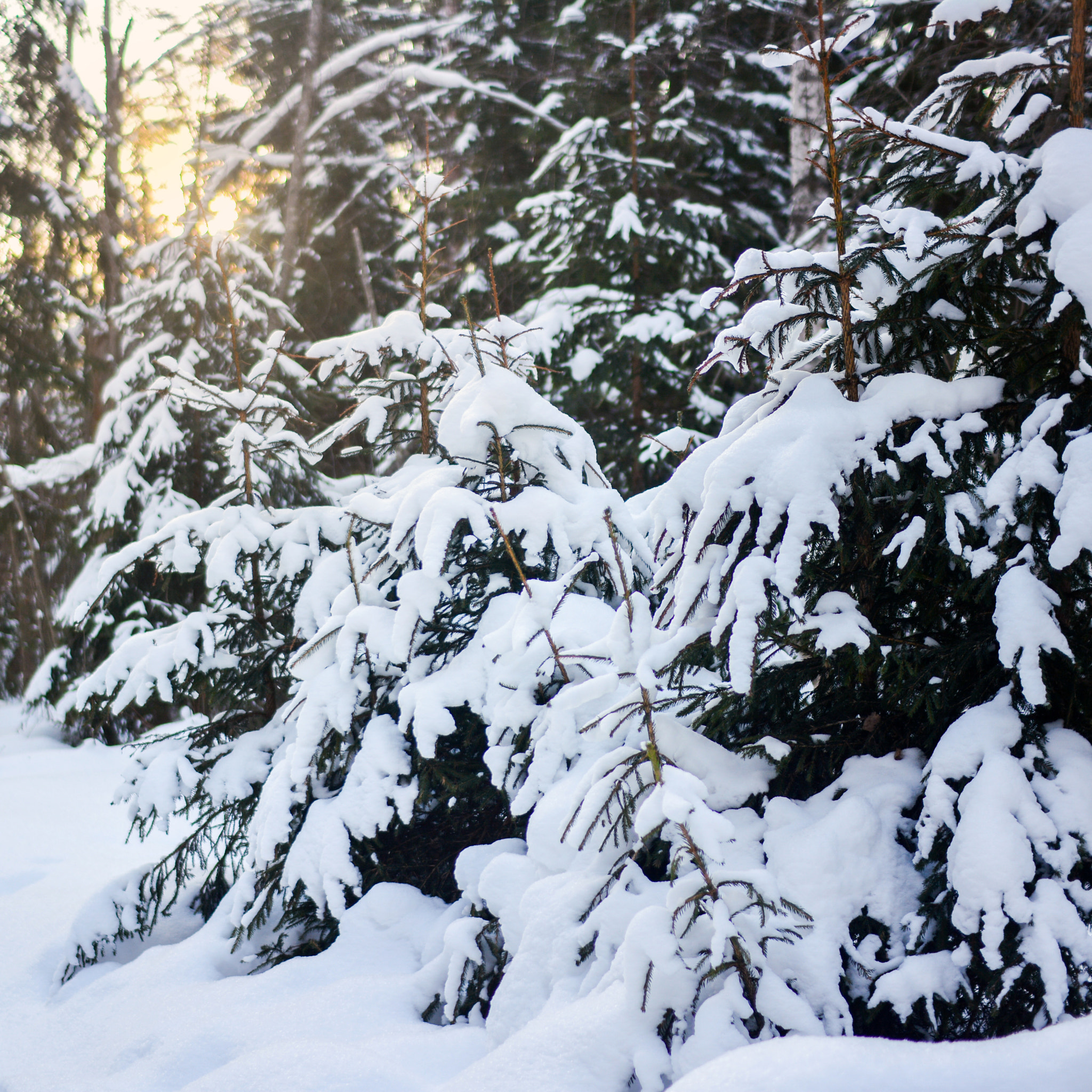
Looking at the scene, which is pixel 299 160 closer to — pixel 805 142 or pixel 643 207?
pixel 643 207

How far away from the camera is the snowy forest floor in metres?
1.43

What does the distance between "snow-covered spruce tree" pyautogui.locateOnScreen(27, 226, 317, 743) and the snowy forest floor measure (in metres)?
3.58

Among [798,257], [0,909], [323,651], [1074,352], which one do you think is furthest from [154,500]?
[1074,352]

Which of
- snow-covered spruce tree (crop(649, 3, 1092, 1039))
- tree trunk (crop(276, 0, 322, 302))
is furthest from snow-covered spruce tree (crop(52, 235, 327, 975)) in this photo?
tree trunk (crop(276, 0, 322, 302))

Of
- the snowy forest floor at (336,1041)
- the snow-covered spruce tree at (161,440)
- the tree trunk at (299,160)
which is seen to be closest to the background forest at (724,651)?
the snowy forest floor at (336,1041)

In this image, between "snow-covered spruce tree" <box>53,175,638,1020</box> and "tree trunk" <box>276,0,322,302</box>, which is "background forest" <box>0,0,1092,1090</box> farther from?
"tree trunk" <box>276,0,322,302</box>

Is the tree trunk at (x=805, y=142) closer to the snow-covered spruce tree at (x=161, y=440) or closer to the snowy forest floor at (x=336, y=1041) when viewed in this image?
the snow-covered spruce tree at (x=161, y=440)

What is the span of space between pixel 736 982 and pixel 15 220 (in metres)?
13.1

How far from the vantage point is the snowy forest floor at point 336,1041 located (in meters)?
1.43

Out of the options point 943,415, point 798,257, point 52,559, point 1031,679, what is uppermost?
point 798,257

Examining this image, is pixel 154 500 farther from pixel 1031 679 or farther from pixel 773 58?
pixel 1031 679

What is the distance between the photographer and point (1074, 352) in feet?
6.44

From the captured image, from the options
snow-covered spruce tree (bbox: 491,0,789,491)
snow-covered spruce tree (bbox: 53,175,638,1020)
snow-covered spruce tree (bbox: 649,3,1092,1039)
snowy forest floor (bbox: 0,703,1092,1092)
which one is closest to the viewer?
snowy forest floor (bbox: 0,703,1092,1092)

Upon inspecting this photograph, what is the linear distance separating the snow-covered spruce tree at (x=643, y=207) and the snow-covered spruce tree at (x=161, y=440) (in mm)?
2709
